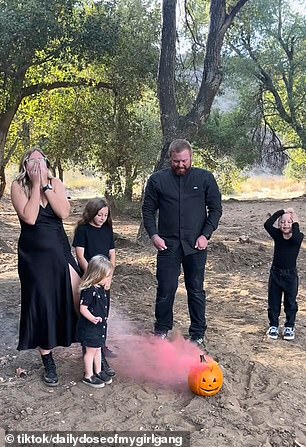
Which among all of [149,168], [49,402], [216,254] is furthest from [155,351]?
[149,168]

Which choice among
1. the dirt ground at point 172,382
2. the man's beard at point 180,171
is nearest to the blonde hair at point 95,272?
the dirt ground at point 172,382

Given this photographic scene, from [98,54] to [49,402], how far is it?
7.83 m

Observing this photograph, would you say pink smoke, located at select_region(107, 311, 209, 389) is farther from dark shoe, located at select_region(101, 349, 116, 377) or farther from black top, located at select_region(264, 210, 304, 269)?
black top, located at select_region(264, 210, 304, 269)

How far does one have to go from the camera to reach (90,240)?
4.10 meters

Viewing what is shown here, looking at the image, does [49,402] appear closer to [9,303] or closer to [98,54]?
[9,303]

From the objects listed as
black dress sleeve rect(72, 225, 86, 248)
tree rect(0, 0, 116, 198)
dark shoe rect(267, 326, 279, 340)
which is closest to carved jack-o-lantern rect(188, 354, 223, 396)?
black dress sleeve rect(72, 225, 86, 248)

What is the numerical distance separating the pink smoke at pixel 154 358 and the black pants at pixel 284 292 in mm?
1072

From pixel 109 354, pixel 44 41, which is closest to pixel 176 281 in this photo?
pixel 109 354

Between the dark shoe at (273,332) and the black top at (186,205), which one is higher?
the black top at (186,205)

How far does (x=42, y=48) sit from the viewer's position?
9.27m

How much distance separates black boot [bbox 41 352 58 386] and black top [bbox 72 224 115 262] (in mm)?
805

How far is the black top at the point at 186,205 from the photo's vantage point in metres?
4.57

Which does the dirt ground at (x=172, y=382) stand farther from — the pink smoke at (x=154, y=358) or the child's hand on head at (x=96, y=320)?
the child's hand on head at (x=96, y=320)

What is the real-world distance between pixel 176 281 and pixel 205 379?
1.17 m
